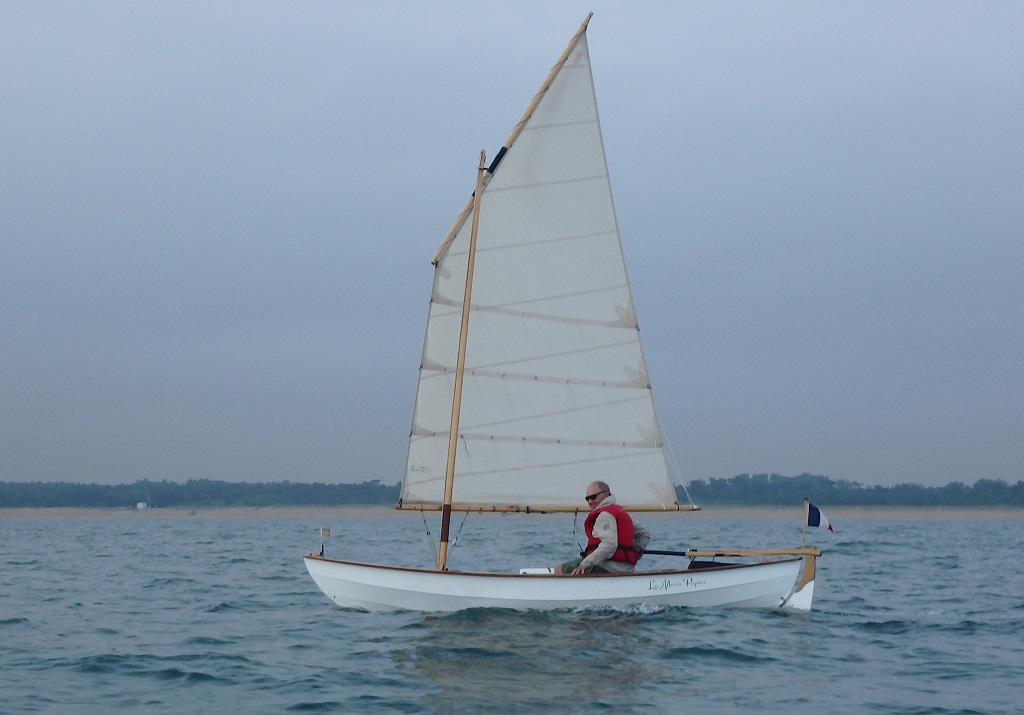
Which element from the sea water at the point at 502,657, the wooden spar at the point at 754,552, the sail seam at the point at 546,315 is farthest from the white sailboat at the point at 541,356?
the sea water at the point at 502,657

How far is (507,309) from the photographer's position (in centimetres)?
1900

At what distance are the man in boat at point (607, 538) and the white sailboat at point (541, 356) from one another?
1378 mm

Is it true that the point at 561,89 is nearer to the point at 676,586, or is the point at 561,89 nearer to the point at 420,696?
the point at 676,586

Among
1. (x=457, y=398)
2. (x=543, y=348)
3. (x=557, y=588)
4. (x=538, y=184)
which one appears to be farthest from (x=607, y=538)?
(x=538, y=184)

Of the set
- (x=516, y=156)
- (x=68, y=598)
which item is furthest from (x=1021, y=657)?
(x=68, y=598)

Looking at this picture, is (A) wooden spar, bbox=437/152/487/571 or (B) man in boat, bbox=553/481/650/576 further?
(A) wooden spar, bbox=437/152/487/571

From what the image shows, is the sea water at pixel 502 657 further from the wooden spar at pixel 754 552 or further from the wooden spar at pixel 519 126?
the wooden spar at pixel 519 126

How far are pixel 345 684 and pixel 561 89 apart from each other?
35.6 feet

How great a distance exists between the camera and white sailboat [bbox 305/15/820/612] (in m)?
18.8

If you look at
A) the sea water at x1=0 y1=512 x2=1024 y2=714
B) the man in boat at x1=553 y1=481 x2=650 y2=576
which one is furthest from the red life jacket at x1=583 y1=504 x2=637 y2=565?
the sea water at x1=0 y1=512 x2=1024 y2=714

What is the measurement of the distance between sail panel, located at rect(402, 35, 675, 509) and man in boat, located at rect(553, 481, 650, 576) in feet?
4.74

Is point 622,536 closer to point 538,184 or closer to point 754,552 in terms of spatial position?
point 754,552

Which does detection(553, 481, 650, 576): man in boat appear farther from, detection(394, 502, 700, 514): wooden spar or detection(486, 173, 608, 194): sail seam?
detection(486, 173, 608, 194): sail seam

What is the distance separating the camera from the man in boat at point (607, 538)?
1722 cm
